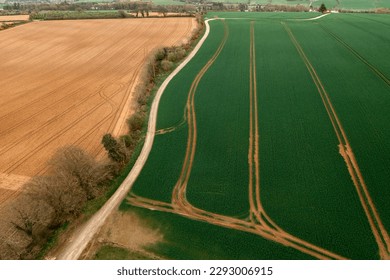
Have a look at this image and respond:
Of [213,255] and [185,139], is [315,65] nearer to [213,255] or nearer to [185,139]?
[185,139]

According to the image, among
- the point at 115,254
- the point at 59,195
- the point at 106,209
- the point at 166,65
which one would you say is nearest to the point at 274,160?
the point at 106,209

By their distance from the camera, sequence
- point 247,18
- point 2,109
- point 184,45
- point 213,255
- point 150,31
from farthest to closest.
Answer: point 247,18 → point 150,31 → point 184,45 → point 2,109 → point 213,255

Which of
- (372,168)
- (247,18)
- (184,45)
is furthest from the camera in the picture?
(247,18)

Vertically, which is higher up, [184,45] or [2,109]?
[184,45]

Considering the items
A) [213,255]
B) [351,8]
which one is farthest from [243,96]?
[351,8]

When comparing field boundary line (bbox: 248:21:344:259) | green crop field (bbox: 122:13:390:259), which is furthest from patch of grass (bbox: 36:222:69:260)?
field boundary line (bbox: 248:21:344:259)

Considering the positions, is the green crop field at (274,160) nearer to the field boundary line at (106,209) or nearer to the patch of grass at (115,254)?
the field boundary line at (106,209)

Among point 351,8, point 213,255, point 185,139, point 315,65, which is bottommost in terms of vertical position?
point 213,255

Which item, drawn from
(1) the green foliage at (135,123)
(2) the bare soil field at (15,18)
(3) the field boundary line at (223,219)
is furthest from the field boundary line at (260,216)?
(2) the bare soil field at (15,18)
